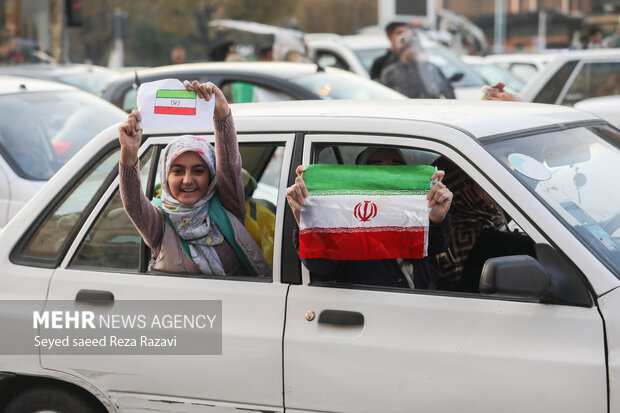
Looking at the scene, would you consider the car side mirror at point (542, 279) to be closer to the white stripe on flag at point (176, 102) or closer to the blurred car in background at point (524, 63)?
the white stripe on flag at point (176, 102)

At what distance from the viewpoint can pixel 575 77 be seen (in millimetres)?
8938

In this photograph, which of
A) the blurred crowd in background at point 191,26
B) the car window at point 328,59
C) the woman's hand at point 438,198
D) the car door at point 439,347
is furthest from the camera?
the blurred crowd in background at point 191,26

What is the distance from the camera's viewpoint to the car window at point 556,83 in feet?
29.2

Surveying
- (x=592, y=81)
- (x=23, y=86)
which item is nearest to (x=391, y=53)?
(x=592, y=81)

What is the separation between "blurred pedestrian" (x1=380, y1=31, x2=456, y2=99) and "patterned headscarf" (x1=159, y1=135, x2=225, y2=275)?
6.33 m

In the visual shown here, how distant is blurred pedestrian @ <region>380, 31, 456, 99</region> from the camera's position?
10.1 m

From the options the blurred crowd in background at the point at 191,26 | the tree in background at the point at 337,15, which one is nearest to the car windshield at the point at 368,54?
the blurred crowd in background at the point at 191,26

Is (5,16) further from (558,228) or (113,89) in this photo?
(558,228)

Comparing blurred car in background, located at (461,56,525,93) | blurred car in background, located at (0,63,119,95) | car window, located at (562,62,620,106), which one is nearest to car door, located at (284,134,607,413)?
car window, located at (562,62,620,106)

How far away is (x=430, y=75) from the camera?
10.2 metres

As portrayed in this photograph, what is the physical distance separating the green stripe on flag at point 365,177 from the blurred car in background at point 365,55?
377 inches

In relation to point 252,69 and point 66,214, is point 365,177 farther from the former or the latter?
point 252,69

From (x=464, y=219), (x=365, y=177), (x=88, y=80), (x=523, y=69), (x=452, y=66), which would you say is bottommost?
(x=523, y=69)

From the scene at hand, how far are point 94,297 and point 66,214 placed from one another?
1.27 feet
